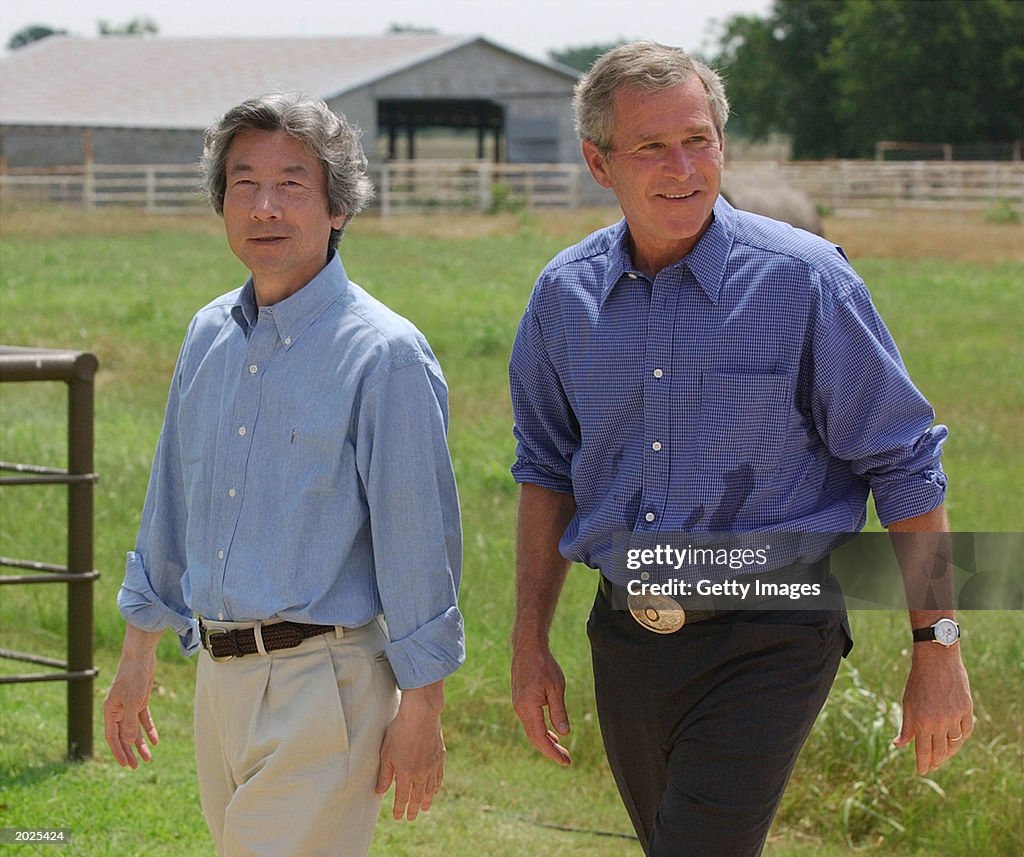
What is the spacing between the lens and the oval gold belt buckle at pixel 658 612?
9.87ft

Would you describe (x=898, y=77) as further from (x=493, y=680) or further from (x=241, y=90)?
(x=493, y=680)

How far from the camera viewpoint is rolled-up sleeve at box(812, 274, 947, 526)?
2965mm

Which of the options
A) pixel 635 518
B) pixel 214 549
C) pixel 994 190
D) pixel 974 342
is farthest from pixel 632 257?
pixel 994 190

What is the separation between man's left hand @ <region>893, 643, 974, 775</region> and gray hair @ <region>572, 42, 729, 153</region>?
3.54ft

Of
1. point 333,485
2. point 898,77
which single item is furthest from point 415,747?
point 898,77

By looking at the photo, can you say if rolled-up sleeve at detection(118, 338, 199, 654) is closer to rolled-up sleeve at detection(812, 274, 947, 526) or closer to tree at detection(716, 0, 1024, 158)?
rolled-up sleeve at detection(812, 274, 947, 526)

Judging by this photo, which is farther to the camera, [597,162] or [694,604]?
[597,162]

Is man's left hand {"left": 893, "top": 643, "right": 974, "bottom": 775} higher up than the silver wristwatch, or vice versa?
the silver wristwatch

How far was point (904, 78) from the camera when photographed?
5203 cm

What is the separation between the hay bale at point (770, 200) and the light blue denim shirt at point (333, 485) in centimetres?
2252

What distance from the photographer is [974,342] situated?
1468 centimetres

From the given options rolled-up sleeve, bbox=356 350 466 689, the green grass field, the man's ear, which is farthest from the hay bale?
rolled-up sleeve, bbox=356 350 466 689

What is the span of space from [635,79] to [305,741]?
4.59 ft

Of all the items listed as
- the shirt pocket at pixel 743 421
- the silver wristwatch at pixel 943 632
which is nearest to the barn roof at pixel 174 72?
the shirt pocket at pixel 743 421
